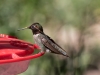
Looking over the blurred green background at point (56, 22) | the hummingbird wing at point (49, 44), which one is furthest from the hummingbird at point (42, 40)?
the blurred green background at point (56, 22)

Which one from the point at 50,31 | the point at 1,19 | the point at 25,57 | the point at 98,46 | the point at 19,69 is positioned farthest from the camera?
the point at 98,46

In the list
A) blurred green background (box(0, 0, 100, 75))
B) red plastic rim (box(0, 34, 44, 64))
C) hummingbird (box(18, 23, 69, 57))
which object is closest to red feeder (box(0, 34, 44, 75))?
red plastic rim (box(0, 34, 44, 64))

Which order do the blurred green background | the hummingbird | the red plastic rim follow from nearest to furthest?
the red plastic rim → the hummingbird → the blurred green background

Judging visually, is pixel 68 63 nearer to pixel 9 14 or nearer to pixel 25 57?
pixel 9 14

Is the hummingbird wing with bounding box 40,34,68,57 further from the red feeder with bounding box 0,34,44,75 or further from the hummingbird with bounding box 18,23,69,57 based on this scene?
the red feeder with bounding box 0,34,44,75

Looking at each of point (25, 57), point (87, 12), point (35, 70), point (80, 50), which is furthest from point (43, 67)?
point (25, 57)

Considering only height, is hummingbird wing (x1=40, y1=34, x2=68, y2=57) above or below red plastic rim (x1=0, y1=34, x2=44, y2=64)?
above
